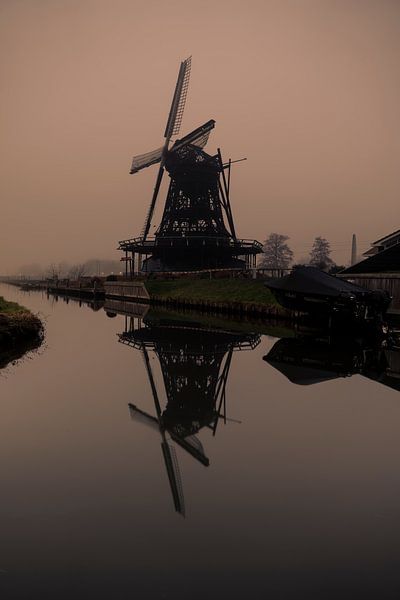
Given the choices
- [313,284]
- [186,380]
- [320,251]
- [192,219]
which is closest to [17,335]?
[186,380]

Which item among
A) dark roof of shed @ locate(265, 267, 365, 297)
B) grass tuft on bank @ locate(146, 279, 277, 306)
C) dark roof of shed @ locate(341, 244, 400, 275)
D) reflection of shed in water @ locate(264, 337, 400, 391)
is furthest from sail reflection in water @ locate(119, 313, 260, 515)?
dark roof of shed @ locate(341, 244, 400, 275)

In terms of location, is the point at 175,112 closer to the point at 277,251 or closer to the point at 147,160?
the point at 147,160

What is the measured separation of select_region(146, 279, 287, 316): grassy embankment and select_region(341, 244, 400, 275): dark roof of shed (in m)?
7.74

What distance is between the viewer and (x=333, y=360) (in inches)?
603

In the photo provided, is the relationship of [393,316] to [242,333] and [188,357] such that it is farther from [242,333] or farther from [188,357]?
[188,357]

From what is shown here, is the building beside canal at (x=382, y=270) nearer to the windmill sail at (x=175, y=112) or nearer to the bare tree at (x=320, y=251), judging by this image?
the windmill sail at (x=175, y=112)

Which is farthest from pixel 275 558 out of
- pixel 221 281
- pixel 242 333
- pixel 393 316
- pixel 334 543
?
pixel 221 281

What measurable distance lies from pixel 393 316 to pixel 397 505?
2643 centimetres

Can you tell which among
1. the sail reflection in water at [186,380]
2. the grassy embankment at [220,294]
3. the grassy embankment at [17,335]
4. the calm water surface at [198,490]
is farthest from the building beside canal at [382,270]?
the grassy embankment at [17,335]

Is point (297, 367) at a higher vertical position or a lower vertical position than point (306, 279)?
lower

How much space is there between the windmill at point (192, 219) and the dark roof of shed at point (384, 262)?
1055 inches

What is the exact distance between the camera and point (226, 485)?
5625mm

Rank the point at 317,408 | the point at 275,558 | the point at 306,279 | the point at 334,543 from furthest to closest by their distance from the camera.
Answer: the point at 306,279
the point at 317,408
the point at 334,543
the point at 275,558

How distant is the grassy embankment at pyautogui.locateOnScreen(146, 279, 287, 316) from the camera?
34.6 metres
